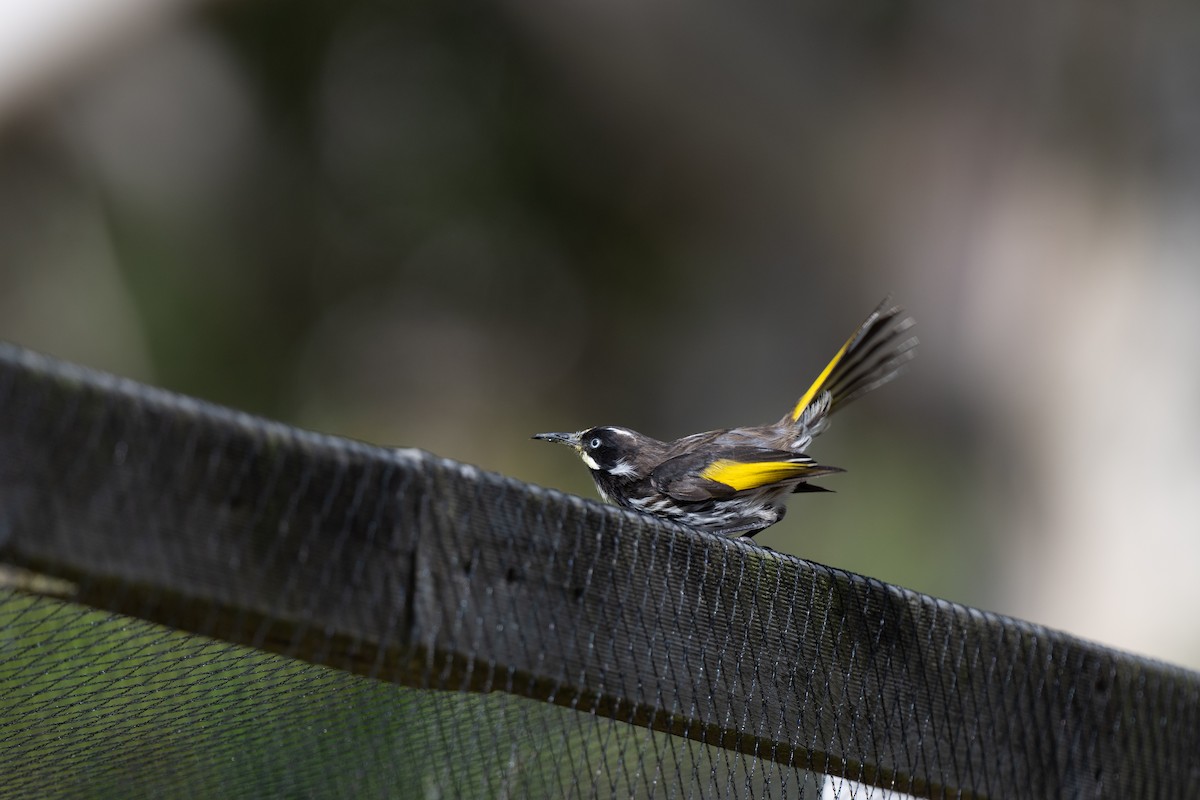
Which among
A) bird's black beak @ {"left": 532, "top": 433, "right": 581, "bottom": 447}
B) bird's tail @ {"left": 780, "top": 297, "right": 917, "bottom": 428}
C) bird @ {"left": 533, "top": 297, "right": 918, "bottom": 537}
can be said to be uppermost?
bird's tail @ {"left": 780, "top": 297, "right": 917, "bottom": 428}

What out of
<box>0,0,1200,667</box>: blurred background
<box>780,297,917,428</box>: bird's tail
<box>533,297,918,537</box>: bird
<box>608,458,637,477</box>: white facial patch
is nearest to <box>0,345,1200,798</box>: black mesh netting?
<box>533,297,918,537</box>: bird

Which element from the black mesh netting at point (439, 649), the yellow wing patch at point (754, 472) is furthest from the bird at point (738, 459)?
the black mesh netting at point (439, 649)

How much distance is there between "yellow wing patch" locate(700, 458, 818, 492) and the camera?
372cm

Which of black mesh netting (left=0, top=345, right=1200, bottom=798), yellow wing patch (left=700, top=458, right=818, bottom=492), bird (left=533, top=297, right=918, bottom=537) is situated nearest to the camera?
black mesh netting (left=0, top=345, right=1200, bottom=798)

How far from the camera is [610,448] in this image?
13.5ft

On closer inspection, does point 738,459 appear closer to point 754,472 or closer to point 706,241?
point 754,472

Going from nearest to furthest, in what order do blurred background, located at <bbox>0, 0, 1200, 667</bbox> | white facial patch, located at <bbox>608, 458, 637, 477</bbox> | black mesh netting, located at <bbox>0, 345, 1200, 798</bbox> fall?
black mesh netting, located at <bbox>0, 345, 1200, 798</bbox> → white facial patch, located at <bbox>608, 458, 637, 477</bbox> → blurred background, located at <bbox>0, 0, 1200, 667</bbox>

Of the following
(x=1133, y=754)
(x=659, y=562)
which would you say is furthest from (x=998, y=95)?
(x=659, y=562)

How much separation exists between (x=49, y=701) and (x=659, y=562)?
3.20ft

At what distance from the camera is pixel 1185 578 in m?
8.73

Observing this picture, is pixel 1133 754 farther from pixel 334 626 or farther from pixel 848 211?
pixel 848 211

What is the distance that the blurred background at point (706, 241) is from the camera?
359 inches

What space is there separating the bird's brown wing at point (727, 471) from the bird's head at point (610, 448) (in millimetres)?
121

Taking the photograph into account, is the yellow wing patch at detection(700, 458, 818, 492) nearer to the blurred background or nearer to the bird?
the bird
